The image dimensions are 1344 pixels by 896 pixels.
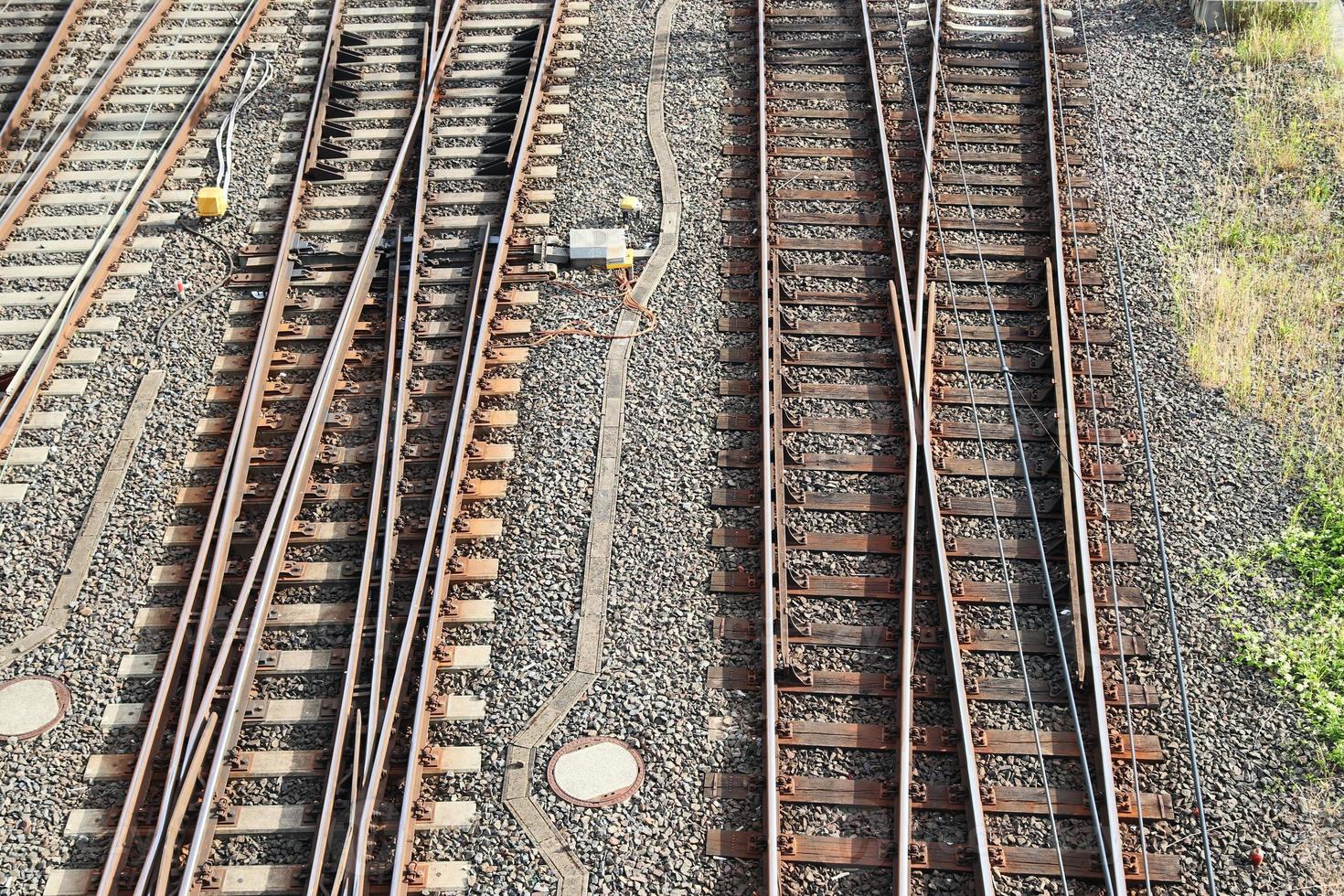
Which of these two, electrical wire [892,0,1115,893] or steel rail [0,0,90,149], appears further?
steel rail [0,0,90,149]

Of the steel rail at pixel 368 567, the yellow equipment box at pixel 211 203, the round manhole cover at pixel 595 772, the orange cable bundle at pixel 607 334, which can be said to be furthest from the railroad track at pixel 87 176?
the round manhole cover at pixel 595 772

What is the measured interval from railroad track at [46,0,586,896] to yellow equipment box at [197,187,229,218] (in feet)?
1.37

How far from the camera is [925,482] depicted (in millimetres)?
9891

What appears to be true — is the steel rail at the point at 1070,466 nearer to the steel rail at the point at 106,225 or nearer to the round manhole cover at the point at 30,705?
the round manhole cover at the point at 30,705

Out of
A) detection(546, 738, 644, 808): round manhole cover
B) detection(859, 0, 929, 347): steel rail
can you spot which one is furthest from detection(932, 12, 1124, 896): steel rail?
detection(546, 738, 644, 808): round manhole cover

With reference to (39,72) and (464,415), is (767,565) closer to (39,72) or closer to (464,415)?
(464,415)

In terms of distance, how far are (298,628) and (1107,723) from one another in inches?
222

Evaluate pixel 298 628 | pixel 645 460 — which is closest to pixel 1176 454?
pixel 645 460

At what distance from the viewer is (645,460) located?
10328 millimetres

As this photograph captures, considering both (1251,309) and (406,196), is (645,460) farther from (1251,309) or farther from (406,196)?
(1251,309)

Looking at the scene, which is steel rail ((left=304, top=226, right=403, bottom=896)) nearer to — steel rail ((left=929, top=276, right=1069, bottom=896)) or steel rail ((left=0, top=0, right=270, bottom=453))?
steel rail ((left=0, top=0, right=270, bottom=453))

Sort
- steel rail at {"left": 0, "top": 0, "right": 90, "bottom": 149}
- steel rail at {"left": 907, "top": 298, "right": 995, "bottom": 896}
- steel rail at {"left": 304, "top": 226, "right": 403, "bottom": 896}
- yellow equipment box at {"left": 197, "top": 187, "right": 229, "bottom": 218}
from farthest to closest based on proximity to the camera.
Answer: steel rail at {"left": 0, "top": 0, "right": 90, "bottom": 149} → yellow equipment box at {"left": 197, "top": 187, "right": 229, "bottom": 218} → steel rail at {"left": 304, "top": 226, "right": 403, "bottom": 896} → steel rail at {"left": 907, "top": 298, "right": 995, "bottom": 896}

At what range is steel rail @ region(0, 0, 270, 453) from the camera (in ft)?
36.1

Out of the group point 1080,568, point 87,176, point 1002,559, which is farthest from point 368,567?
point 87,176
